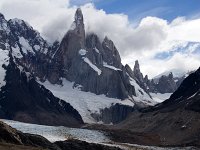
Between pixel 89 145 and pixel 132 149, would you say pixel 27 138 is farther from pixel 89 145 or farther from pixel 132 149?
pixel 132 149

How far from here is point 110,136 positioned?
177m

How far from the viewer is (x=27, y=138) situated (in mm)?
102688

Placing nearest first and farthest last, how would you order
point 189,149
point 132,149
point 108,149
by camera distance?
1. point 108,149
2. point 132,149
3. point 189,149

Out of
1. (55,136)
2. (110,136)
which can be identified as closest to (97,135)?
(110,136)

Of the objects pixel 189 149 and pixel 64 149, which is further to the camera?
pixel 189 149

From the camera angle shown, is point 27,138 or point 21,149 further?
point 27,138

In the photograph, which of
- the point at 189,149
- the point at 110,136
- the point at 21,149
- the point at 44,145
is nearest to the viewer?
the point at 21,149

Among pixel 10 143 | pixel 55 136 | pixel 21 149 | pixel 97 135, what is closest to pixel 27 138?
pixel 10 143

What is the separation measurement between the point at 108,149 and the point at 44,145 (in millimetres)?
16154

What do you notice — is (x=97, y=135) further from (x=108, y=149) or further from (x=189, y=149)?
(x=108, y=149)

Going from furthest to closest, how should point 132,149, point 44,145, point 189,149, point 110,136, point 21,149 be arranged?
point 110,136 → point 189,149 → point 132,149 → point 44,145 → point 21,149

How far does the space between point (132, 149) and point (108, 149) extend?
10644 mm

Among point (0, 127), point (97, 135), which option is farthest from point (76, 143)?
point (97, 135)

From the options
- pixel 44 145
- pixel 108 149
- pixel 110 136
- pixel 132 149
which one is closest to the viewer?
pixel 44 145
